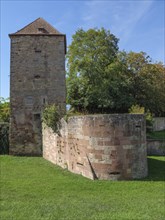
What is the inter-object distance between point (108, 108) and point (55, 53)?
9.56 metres

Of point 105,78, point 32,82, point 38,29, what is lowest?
point 32,82

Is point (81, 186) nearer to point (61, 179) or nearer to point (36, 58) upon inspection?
point (61, 179)

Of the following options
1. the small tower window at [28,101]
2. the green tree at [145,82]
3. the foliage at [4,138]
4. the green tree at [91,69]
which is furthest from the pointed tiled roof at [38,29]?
the green tree at [145,82]

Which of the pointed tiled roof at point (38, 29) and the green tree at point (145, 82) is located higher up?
the pointed tiled roof at point (38, 29)

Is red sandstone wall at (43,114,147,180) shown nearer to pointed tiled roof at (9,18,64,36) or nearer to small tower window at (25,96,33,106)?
small tower window at (25,96,33,106)

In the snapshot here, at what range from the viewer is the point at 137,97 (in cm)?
2944

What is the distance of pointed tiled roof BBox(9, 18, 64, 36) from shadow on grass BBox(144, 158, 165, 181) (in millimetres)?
11749

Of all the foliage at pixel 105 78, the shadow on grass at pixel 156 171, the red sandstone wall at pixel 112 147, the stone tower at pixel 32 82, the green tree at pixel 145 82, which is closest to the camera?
the red sandstone wall at pixel 112 147

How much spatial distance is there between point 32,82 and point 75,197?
12821 millimetres

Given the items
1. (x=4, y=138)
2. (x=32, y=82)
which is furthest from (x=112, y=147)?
(x=4, y=138)

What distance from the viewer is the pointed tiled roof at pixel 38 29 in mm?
20203

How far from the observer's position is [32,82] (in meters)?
19.8

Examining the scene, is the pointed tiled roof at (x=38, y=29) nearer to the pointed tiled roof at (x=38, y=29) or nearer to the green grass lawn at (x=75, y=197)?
the pointed tiled roof at (x=38, y=29)

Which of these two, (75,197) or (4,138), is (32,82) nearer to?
(4,138)
